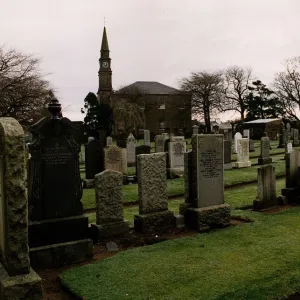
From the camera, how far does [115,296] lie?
512 cm

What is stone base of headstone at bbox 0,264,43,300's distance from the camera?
4.22 meters

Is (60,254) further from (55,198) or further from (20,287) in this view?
(20,287)

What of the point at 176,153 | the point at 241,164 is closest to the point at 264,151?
the point at 241,164

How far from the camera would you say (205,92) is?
5775cm

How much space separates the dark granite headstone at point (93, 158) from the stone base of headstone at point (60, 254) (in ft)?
26.4

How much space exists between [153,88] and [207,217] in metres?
64.5

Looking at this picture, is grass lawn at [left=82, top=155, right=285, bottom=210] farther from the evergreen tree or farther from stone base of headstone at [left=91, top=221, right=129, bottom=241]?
the evergreen tree

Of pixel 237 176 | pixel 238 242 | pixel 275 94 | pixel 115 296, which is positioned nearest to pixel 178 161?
pixel 237 176

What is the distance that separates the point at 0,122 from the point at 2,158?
1.36ft

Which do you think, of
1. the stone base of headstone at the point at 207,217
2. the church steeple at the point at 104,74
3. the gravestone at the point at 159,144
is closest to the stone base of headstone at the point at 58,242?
the stone base of headstone at the point at 207,217

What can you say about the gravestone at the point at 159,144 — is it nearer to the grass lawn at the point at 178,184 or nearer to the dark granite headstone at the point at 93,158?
the grass lawn at the point at 178,184

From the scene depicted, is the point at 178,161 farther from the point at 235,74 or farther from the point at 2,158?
the point at 235,74

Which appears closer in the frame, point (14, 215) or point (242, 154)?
point (14, 215)

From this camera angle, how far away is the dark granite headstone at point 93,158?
1477 centimetres
